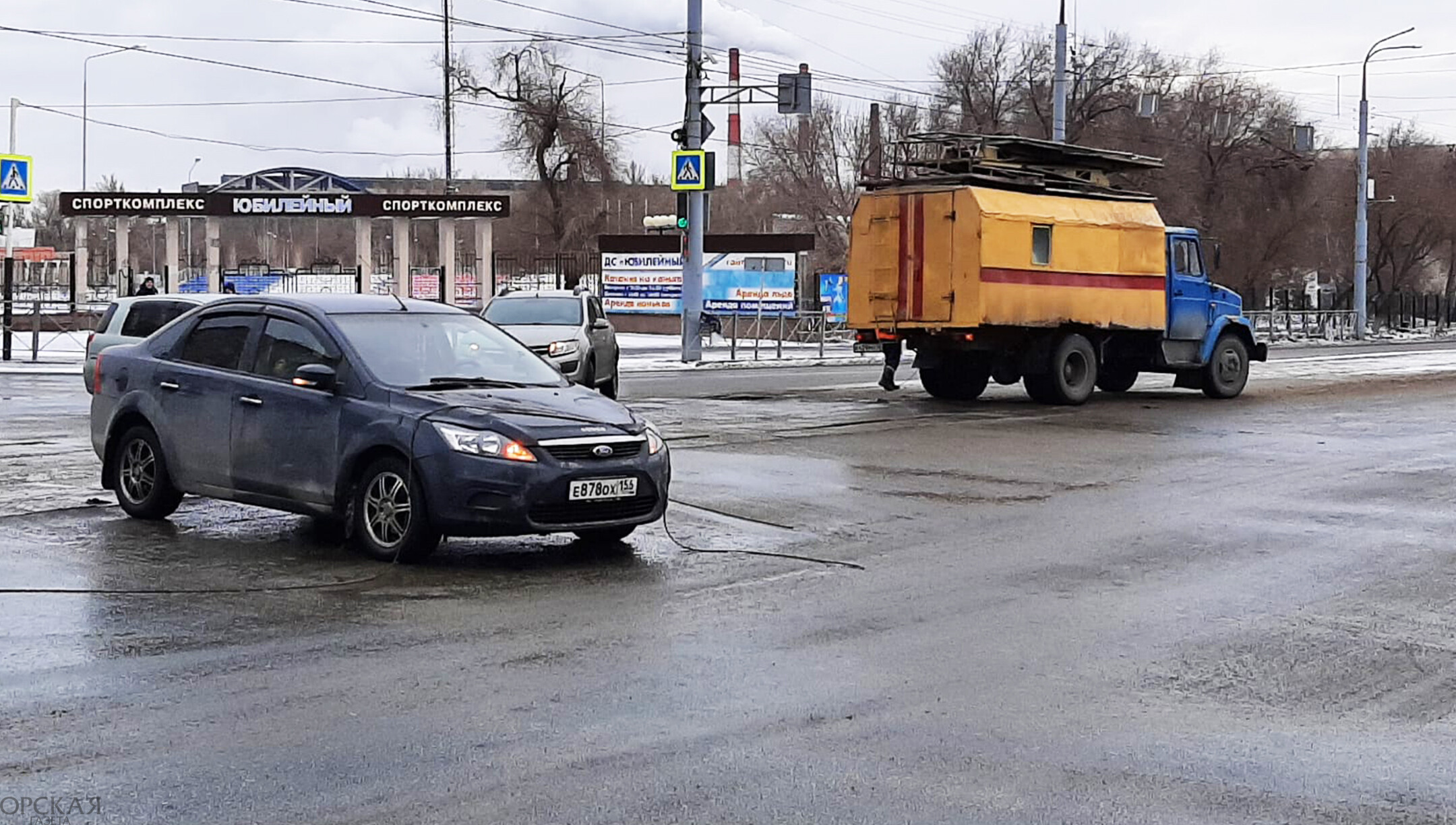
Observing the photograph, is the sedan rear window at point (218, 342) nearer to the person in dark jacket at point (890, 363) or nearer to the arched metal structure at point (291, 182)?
the person in dark jacket at point (890, 363)

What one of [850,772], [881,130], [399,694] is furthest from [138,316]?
[881,130]

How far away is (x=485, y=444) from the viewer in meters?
9.37

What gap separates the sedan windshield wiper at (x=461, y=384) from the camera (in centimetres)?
998

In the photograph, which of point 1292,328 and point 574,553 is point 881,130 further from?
point 574,553

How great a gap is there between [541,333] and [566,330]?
15.6 inches

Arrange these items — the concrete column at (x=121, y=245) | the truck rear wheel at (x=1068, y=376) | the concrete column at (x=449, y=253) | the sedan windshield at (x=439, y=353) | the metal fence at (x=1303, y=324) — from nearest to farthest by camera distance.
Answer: the sedan windshield at (x=439, y=353) < the truck rear wheel at (x=1068, y=376) < the concrete column at (x=449, y=253) < the concrete column at (x=121, y=245) < the metal fence at (x=1303, y=324)

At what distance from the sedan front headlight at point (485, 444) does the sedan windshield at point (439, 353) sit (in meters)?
0.68

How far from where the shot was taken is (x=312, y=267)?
172ft

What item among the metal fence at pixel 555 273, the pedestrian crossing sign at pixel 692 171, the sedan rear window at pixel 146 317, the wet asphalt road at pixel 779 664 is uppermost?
the pedestrian crossing sign at pixel 692 171

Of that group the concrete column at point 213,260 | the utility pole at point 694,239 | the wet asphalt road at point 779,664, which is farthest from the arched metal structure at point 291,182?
the wet asphalt road at point 779,664

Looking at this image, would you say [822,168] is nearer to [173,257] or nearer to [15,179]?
[173,257]

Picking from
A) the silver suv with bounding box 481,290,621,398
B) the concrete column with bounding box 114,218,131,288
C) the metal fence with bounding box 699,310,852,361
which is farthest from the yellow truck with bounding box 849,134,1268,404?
the concrete column with bounding box 114,218,131,288

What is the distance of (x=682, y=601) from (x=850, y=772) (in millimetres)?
3150

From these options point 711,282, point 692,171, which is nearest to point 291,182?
point 711,282
